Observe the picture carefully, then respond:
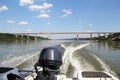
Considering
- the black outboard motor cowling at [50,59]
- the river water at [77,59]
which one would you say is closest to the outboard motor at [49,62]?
the black outboard motor cowling at [50,59]

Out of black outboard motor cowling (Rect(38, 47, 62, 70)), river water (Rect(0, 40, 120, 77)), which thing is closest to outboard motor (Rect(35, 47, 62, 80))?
black outboard motor cowling (Rect(38, 47, 62, 70))

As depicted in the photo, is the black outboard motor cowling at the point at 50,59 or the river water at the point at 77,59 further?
the river water at the point at 77,59

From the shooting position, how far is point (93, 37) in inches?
4075

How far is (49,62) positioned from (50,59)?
0.17ft

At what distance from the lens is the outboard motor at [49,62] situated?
2873 millimetres

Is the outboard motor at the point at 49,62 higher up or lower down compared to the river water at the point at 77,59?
higher up

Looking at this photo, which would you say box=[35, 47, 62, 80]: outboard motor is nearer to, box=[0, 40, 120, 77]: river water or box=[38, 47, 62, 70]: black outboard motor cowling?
box=[38, 47, 62, 70]: black outboard motor cowling

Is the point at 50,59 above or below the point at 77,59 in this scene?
above

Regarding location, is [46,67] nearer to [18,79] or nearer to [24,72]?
[18,79]

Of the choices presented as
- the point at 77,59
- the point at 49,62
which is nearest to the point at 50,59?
the point at 49,62

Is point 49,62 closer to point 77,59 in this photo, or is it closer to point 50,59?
point 50,59

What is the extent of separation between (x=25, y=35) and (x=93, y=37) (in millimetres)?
28581

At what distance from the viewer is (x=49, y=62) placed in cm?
296

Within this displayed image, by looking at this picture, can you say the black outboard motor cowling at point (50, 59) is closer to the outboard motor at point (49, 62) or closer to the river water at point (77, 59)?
the outboard motor at point (49, 62)
